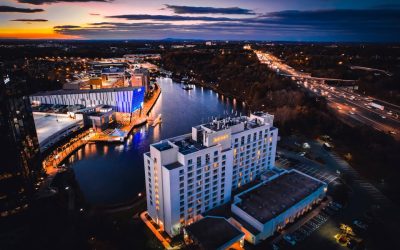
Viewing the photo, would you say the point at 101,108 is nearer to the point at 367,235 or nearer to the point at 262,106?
the point at 262,106

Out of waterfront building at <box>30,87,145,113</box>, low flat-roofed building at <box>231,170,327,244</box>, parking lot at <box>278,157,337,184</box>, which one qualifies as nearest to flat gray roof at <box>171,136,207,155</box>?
low flat-roofed building at <box>231,170,327,244</box>

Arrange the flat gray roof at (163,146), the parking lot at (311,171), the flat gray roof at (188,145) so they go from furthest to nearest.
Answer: the parking lot at (311,171) < the flat gray roof at (188,145) < the flat gray roof at (163,146)

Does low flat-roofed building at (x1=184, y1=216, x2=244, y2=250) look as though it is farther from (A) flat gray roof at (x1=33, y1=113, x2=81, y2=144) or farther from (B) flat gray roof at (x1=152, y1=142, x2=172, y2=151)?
(A) flat gray roof at (x1=33, y1=113, x2=81, y2=144)

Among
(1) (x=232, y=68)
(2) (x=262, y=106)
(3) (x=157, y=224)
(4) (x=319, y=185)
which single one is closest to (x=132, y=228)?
(3) (x=157, y=224)

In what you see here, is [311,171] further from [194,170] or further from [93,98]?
[93,98]

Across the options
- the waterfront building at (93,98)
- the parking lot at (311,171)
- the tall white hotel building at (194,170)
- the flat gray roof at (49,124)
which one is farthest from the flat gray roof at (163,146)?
the waterfront building at (93,98)

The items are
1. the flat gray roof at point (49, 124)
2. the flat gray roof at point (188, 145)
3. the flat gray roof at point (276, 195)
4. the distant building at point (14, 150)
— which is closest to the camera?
the flat gray roof at point (188, 145)

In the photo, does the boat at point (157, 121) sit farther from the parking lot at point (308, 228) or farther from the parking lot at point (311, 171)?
the parking lot at point (308, 228)
